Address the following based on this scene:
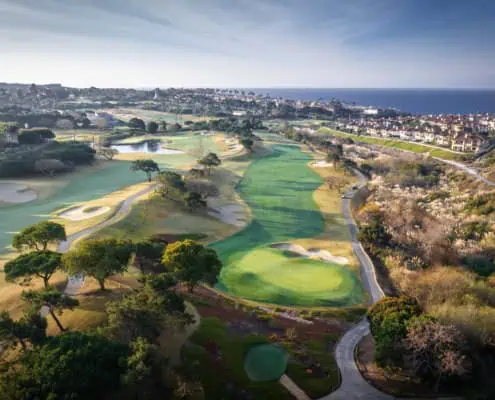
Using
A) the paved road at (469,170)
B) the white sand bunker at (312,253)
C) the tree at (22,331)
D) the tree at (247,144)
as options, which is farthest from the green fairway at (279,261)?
the paved road at (469,170)

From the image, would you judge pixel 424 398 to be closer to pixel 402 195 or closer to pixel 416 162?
pixel 402 195

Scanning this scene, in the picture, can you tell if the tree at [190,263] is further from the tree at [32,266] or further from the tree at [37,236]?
the tree at [37,236]

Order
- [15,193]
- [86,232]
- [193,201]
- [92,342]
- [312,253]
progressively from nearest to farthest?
[92,342] → [86,232] → [312,253] → [193,201] → [15,193]

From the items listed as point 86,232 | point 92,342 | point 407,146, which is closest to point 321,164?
point 407,146

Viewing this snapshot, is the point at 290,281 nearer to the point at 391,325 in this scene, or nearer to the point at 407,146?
the point at 391,325

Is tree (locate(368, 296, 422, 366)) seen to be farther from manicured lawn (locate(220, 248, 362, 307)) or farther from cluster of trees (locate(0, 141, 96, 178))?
cluster of trees (locate(0, 141, 96, 178))

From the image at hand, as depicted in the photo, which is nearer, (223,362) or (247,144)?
(223,362)

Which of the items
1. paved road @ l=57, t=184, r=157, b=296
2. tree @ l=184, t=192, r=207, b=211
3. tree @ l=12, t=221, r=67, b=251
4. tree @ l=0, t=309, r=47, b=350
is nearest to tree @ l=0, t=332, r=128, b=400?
tree @ l=0, t=309, r=47, b=350
